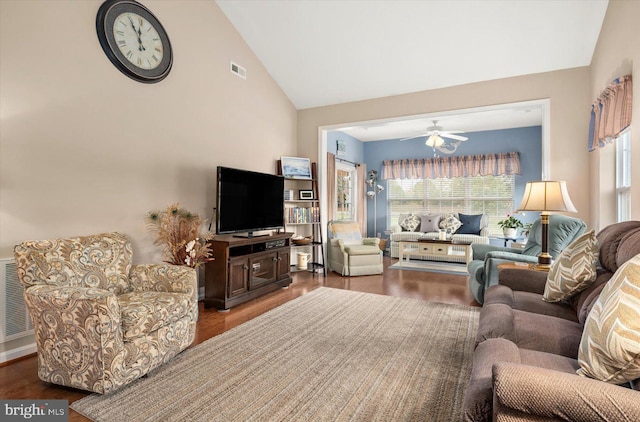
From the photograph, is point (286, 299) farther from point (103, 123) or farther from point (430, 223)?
point (430, 223)

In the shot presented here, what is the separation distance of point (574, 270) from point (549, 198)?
41.2 inches

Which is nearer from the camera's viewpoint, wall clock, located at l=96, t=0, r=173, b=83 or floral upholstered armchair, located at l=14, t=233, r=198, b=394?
floral upholstered armchair, located at l=14, t=233, r=198, b=394

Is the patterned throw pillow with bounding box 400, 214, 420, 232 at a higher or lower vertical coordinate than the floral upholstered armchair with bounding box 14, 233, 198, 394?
higher

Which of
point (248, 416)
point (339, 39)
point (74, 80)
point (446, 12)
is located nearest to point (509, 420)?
point (248, 416)

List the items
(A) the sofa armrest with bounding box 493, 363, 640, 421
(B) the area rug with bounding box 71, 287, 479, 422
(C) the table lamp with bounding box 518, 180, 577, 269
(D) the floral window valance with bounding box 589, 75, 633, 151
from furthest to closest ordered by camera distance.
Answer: (C) the table lamp with bounding box 518, 180, 577, 269 → (D) the floral window valance with bounding box 589, 75, 633, 151 → (B) the area rug with bounding box 71, 287, 479, 422 → (A) the sofa armrest with bounding box 493, 363, 640, 421

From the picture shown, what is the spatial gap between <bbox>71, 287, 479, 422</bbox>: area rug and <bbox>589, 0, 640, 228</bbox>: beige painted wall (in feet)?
5.77

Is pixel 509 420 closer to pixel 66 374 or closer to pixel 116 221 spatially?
pixel 66 374

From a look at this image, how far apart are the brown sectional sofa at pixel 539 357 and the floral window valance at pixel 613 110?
1.06m

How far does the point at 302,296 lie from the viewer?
13.4 feet

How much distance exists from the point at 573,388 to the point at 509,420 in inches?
7.9

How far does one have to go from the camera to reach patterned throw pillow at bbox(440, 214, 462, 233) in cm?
691

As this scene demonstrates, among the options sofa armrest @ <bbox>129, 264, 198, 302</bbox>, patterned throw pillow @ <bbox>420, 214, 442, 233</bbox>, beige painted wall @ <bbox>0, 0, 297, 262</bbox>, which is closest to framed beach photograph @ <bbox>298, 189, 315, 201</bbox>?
beige painted wall @ <bbox>0, 0, 297, 262</bbox>

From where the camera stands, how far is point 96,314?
185cm

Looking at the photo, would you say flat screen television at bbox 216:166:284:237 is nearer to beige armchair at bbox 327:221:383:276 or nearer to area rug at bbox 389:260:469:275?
beige armchair at bbox 327:221:383:276
